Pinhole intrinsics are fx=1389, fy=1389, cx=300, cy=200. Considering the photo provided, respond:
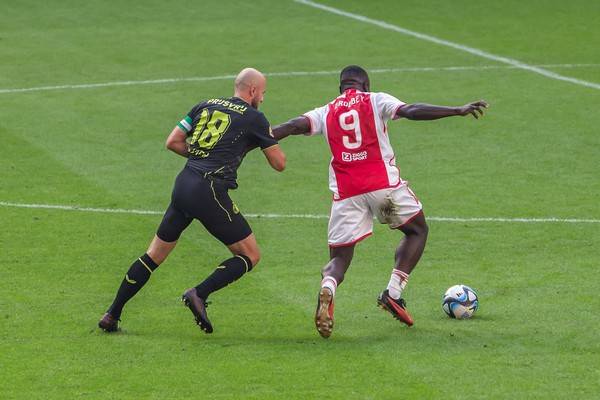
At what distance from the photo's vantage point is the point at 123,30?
2858 cm

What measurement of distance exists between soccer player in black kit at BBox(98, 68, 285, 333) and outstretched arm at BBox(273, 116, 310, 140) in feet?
1.28

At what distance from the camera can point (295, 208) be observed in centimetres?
1662

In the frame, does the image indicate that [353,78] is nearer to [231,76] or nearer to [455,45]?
[231,76]

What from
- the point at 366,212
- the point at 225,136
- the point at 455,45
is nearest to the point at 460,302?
the point at 366,212

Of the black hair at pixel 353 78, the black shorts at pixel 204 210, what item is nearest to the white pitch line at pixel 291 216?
the black hair at pixel 353 78

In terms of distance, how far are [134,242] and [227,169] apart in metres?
3.60

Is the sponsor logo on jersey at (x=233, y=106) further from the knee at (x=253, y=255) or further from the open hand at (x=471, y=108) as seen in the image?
the open hand at (x=471, y=108)

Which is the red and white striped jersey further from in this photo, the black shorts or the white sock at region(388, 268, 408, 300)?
the black shorts

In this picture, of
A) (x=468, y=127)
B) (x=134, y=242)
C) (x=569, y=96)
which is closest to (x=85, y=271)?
(x=134, y=242)

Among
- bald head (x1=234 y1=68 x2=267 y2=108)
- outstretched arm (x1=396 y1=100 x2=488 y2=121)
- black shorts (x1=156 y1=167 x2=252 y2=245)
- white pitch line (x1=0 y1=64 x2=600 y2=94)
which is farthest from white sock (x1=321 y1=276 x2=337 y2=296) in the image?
white pitch line (x1=0 y1=64 x2=600 y2=94)

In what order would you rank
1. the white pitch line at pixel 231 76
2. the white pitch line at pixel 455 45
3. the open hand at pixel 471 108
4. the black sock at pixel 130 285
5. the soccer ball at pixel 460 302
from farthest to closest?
the white pitch line at pixel 455 45
the white pitch line at pixel 231 76
the soccer ball at pixel 460 302
the black sock at pixel 130 285
the open hand at pixel 471 108

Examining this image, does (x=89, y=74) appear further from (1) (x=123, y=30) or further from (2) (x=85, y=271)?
(2) (x=85, y=271)

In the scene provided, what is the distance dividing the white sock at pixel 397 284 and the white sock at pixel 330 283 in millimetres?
605

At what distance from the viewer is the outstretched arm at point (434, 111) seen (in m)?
11.4
